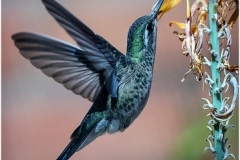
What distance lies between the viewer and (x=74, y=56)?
68 cm

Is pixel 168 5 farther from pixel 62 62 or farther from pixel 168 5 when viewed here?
pixel 62 62

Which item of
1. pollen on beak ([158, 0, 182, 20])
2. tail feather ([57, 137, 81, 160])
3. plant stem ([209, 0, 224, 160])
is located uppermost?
pollen on beak ([158, 0, 182, 20])

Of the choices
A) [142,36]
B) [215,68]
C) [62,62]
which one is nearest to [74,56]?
[62,62]

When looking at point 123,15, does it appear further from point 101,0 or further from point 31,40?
point 31,40

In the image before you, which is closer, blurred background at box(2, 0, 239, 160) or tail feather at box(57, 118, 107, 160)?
tail feather at box(57, 118, 107, 160)

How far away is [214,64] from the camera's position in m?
0.58

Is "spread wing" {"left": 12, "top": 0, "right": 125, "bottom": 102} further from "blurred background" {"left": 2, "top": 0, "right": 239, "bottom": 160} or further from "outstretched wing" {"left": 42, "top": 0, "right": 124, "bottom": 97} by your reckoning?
"blurred background" {"left": 2, "top": 0, "right": 239, "bottom": 160}

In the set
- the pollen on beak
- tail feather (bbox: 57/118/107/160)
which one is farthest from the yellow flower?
tail feather (bbox: 57/118/107/160)

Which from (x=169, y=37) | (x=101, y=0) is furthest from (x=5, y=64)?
(x=169, y=37)

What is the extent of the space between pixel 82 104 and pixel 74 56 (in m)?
0.18

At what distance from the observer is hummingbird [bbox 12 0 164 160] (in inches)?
25.0

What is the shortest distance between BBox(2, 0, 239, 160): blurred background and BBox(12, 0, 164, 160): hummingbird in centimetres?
10

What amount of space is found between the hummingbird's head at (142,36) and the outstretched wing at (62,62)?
7 centimetres

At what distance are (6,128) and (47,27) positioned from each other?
23 centimetres
